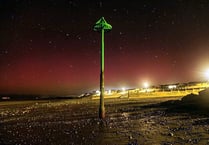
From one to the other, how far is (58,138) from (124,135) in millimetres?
3981

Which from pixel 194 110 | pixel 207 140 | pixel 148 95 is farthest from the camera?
pixel 148 95

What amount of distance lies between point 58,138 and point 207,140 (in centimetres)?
870

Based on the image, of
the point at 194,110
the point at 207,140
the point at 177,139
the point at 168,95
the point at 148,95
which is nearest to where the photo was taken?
the point at 207,140

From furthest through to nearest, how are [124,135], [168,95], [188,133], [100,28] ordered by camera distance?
1. [168,95]
2. [100,28]
3. [124,135]
4. [188,133]

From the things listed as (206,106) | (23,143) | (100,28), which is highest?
(100,28)

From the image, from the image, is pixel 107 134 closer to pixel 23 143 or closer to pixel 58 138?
pixel 58 138

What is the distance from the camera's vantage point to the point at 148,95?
253 ft

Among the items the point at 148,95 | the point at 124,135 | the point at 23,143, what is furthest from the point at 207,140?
the point at 148,95

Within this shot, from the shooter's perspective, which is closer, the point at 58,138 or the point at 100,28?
the point at 58,138

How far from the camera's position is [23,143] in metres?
17.2

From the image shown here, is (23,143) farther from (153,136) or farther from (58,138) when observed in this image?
(153,136)

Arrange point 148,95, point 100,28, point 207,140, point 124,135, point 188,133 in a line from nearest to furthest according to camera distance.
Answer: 1. point 207,140
2. point 188,133
3. point 124,135
4. point 100,28
5. point 148,95

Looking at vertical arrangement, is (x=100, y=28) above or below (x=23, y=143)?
above

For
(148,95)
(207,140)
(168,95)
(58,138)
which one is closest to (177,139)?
(207,140)
